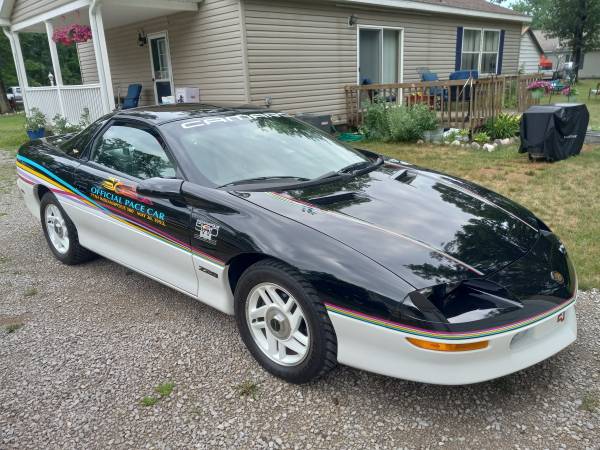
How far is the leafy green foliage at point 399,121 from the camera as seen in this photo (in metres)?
9.24

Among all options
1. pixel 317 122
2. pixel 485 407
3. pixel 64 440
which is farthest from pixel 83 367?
pixel 317 122

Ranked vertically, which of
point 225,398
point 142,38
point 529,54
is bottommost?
point 225,398

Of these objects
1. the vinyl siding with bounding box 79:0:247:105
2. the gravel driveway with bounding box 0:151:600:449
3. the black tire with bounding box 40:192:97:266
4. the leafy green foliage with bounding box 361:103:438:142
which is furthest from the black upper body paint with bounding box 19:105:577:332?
the leafy green foliage with bounding box 361:103:438:142

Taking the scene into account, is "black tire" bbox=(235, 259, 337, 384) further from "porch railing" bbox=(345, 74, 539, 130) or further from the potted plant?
the potted plant

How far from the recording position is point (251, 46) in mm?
9273

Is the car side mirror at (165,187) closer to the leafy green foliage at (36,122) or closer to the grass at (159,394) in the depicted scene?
the grass at (159,394)

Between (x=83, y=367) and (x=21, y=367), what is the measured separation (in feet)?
1.27

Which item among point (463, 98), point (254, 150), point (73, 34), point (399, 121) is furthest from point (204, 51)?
point (254, 150)

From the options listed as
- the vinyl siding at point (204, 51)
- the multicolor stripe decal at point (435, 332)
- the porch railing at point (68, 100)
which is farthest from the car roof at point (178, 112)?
the porch railing at point (68, 100)

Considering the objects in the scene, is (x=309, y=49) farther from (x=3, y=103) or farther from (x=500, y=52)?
(x=3, y=103)

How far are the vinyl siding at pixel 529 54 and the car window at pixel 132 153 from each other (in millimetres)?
22720

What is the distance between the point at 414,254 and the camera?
7.60 feet

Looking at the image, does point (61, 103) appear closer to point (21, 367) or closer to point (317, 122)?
point (317, 122)

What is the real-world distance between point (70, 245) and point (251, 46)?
6343 millimetres
